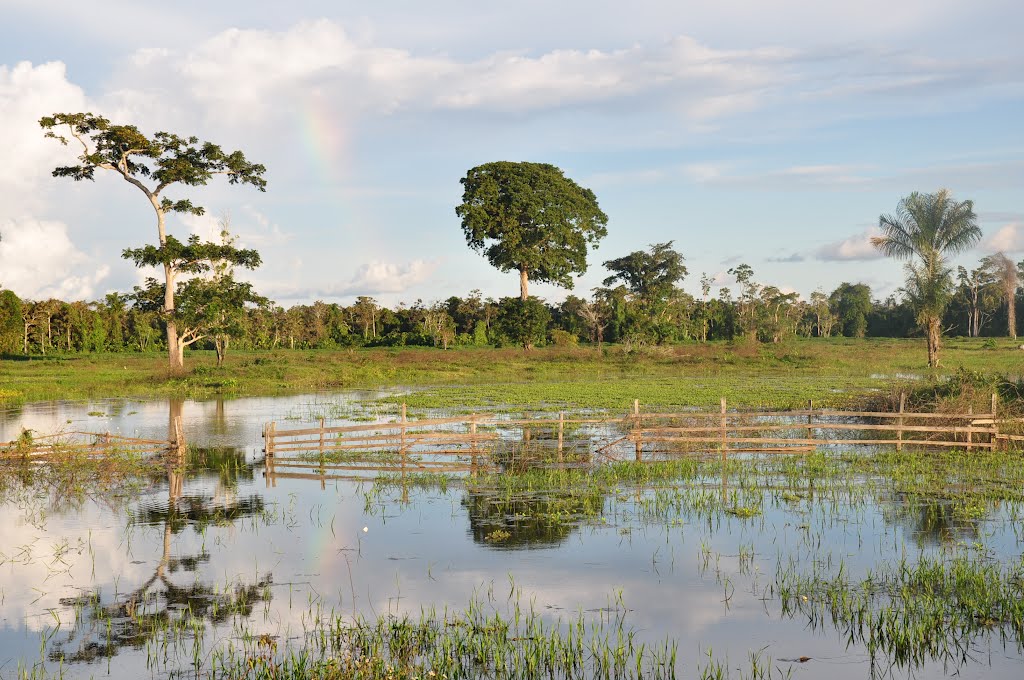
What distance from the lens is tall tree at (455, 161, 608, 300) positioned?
71500 mm

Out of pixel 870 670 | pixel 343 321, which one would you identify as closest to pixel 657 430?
pixel 870 670

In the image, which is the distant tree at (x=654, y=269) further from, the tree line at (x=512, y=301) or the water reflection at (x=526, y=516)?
the water reflection at (x=526, y=516)

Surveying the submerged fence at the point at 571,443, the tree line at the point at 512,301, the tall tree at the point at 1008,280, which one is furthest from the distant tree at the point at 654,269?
the submerged fence at the point at 571,443

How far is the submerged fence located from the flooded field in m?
1.24

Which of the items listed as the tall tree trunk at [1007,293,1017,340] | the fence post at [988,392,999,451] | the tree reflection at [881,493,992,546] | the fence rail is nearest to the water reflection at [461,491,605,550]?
the tree reflection at [881,493,992,546]

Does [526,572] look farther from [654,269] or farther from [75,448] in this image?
[654,269]

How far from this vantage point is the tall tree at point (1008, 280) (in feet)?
287

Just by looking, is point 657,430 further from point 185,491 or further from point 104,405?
point 104,405

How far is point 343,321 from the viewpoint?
312 ft

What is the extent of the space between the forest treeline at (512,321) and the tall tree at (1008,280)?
59 cm

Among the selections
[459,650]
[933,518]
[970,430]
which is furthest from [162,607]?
[970,430]

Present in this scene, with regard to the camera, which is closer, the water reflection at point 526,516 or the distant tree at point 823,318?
the water reflection at point 526,516

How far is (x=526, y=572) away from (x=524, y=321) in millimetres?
59282

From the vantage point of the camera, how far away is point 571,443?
26.2 m
